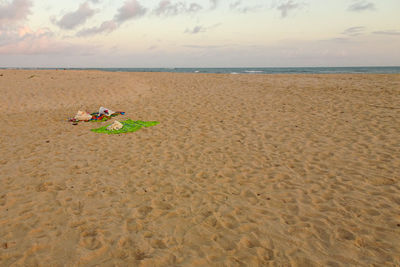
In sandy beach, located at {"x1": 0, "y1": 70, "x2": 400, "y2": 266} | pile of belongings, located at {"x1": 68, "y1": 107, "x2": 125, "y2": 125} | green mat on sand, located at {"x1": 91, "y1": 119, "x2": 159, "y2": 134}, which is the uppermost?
pile of belongings, located at {"x1": 68, "y1": 107, "x2": 125, "y2": 125}

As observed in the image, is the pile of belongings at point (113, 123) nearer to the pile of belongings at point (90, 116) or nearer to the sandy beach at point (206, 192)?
the pile of belongings at point (90, 116)

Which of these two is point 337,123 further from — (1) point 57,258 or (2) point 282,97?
(1) point 57,258

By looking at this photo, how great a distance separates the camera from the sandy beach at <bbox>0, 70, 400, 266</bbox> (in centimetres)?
314

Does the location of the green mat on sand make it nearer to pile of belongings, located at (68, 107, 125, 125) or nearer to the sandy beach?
the sandy beach

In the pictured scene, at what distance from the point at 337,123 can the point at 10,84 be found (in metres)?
19.0

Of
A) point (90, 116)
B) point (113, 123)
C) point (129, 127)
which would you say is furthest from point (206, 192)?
point (90, 116)

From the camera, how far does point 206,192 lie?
4516 mm

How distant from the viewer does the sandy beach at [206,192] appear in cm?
314

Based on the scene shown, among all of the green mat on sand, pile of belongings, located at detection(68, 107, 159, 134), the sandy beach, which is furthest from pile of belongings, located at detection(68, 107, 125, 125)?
the green mat on sand

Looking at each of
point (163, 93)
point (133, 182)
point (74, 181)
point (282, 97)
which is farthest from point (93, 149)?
point (282, 97)

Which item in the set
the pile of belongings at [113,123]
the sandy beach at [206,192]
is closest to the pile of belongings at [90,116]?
the pile of belongings at [113,123]

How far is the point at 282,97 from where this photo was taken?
13.8 metres

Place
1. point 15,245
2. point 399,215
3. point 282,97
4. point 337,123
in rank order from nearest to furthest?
point 15,245, point 399,215, point 337,123, point 282,97

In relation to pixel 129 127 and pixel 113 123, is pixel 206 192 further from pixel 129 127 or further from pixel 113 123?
pixel 113 123
